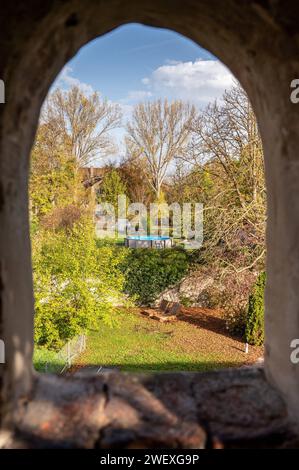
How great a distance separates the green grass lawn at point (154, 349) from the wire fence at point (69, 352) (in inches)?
9.4

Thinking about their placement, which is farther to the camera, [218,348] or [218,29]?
[218,348]

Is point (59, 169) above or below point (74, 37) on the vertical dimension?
above

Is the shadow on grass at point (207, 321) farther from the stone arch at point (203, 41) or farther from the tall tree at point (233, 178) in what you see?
the stone arch at point (203, 41)

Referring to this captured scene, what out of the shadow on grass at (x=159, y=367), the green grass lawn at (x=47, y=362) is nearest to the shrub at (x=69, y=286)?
the green grass lawn at (x=47, y=362)

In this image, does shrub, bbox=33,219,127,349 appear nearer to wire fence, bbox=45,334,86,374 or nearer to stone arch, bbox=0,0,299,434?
wire fence, bbox=45,334,86,374

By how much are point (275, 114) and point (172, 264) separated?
53.4 feet

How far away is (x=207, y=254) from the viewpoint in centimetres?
1549

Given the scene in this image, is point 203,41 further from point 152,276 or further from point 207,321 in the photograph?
point 152,276

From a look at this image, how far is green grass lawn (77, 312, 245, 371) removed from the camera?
11.0 metres

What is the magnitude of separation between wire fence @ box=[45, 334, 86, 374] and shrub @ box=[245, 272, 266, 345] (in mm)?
5770

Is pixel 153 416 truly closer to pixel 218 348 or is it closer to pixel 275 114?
pixel 275 114

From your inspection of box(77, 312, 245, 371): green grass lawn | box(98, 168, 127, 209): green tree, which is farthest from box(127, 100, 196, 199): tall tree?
box(77, 312, 245, 371): green grass lawn

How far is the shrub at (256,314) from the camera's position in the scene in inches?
489

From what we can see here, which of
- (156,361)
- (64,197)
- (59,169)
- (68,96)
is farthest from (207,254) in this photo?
(68,96)
